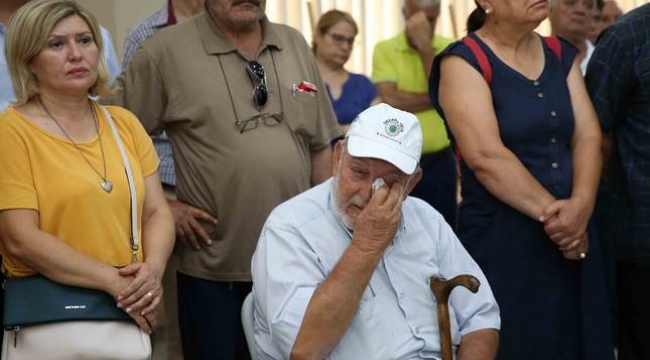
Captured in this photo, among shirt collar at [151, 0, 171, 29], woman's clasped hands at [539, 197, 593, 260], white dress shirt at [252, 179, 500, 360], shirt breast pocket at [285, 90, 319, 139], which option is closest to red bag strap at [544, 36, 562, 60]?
woman's clasped hands at [539, 197, 593, 260]

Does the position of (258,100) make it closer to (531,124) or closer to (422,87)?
(531,124)

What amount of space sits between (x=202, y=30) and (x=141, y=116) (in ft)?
1.19

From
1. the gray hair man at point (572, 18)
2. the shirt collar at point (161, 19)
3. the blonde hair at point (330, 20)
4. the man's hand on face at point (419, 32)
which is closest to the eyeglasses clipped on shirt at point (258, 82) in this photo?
the shirt collar at point (161, 19)

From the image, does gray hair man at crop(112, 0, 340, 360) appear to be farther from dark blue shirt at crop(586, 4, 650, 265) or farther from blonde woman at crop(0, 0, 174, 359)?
dark blue shirt at crop(586, 4, 650, 265)

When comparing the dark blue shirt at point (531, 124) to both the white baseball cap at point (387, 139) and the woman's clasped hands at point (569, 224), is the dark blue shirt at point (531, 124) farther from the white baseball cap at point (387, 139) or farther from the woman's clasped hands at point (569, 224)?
the white baseball cap at point (387, 139)

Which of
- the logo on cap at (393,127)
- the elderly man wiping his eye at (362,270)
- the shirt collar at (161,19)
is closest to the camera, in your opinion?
the elderly man wiping his eye at (362,270)

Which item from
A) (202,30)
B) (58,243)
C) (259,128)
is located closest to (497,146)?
(259,128)

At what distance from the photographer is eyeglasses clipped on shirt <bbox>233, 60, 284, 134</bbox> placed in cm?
374

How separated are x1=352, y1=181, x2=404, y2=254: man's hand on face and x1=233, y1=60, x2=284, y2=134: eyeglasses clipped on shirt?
98 cm

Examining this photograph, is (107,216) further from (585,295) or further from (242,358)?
(585,295)

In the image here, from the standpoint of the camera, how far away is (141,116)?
3.82m

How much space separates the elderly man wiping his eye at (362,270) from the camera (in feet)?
9.12

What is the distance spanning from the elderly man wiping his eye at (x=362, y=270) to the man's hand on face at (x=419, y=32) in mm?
2407

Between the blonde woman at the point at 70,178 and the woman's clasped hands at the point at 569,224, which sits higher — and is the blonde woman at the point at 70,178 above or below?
above
